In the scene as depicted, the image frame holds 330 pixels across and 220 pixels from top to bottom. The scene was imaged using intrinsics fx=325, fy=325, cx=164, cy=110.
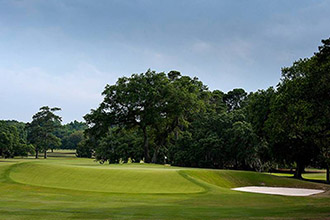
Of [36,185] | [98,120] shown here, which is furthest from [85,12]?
[36,185]

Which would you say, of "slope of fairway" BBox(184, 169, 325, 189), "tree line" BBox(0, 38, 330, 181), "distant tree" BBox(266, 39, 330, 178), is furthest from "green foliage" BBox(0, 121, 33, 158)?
"distant tree" BBox(266, 39, 330, 178)

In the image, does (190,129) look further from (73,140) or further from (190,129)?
(73,140)

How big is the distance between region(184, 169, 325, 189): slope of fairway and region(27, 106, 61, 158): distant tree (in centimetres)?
8791

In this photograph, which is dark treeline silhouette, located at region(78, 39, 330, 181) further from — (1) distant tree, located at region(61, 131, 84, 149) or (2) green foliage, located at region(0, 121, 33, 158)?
(1) distant tree, located at region(61, 131, 84, 149)

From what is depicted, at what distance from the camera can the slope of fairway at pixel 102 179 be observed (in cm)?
2511

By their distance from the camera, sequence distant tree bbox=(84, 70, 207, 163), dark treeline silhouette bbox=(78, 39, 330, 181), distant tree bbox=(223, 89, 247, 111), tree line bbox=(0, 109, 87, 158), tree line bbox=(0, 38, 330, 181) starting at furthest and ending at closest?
distant tree bbox=(223, 89, 247, 111), tree line bbox=(0, 109, 87, 158), distant tree bbox=(84, 70, 207, 163), dark treeline silhouette bbox=(78, 39, 330, 181), tree line bbox=(0, 38, 330, 181)

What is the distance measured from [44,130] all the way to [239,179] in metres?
93.3

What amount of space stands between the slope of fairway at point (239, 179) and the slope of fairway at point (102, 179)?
3867 millimetres

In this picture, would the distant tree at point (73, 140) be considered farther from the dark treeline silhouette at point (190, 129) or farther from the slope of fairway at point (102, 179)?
the slope of fairway at point (102, 179)

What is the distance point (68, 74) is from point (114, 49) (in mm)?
8112

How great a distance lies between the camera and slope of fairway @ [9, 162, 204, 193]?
82.4 ft

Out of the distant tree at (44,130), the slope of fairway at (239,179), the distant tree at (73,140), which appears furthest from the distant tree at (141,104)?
the distant tree at (73,140)

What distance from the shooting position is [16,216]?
38.4ft

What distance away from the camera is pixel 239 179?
34.8m
